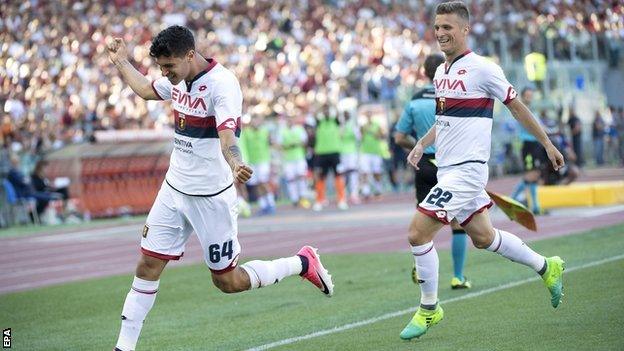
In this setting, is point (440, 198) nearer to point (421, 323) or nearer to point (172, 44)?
point (421, 323)

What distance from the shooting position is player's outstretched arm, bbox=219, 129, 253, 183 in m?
7.86

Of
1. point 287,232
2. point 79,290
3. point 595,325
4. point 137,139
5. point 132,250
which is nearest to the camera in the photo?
point 595,325

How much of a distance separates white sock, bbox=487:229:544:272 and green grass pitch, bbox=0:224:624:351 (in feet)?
1.45

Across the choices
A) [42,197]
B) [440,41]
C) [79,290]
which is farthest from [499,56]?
[440,41]

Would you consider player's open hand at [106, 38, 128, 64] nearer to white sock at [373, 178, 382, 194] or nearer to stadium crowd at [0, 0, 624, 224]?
stadium crowd at [0, 0, 624, 224]

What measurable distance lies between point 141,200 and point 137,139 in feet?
4.85

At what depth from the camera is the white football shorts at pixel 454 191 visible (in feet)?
30.4

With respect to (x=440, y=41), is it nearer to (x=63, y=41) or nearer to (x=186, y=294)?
(x=186, y=294)

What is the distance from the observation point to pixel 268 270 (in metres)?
9.18

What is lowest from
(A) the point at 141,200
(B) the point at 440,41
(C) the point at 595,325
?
(A) the point at 141,200

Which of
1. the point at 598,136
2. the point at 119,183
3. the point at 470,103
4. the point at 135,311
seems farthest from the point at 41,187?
the point at 598,136

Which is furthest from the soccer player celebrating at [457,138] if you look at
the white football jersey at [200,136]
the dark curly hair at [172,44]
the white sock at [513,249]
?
the dark curly hair at [172,44]

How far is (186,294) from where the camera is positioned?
1361 cm

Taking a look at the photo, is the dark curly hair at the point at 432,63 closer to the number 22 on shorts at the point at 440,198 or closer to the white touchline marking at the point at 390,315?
the white touchline marking at the point at 390,315
